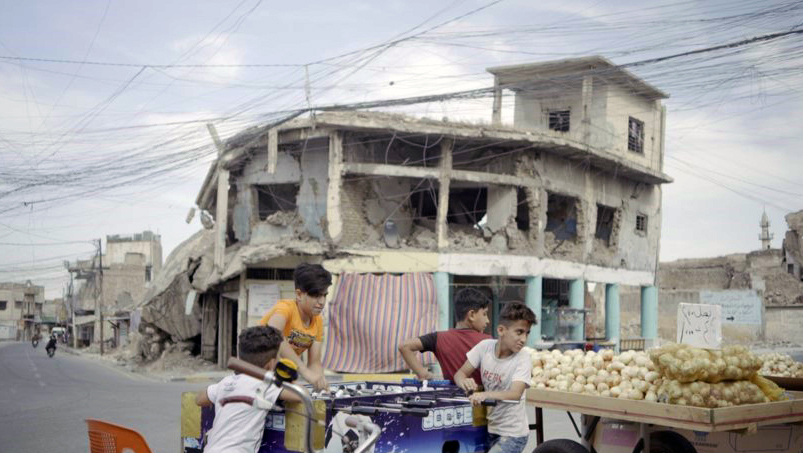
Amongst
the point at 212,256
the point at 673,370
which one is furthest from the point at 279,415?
the point at 212,256

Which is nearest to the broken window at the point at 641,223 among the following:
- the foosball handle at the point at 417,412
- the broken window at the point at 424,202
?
the broken window at the point at 424,202

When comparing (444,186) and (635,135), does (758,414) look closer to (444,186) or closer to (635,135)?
(444,186)

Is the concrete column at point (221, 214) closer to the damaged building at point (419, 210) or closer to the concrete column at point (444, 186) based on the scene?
the damaged building at point (419, 210)

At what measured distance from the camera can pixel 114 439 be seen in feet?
13.9

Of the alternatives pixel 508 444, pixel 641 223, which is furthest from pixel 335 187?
pixel 508 444

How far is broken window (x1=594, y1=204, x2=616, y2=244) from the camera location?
30375 mm

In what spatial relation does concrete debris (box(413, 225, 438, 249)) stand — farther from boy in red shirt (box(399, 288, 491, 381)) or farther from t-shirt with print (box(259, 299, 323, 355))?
t-shirt with print (box(259, 299, 323, 355))

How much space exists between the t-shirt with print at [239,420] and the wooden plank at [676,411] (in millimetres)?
2559

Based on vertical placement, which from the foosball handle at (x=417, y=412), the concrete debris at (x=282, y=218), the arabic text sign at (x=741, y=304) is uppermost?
the concrete debris at (x=282, y=218)

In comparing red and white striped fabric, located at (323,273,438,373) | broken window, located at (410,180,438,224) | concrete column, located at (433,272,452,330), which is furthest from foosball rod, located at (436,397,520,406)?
broken window, located at (410,180,438,224)

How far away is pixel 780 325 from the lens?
4212cm

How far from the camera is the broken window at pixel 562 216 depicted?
2769 centimetres

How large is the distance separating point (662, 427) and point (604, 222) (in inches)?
1018

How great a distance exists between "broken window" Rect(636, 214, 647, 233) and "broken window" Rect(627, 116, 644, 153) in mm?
2661
